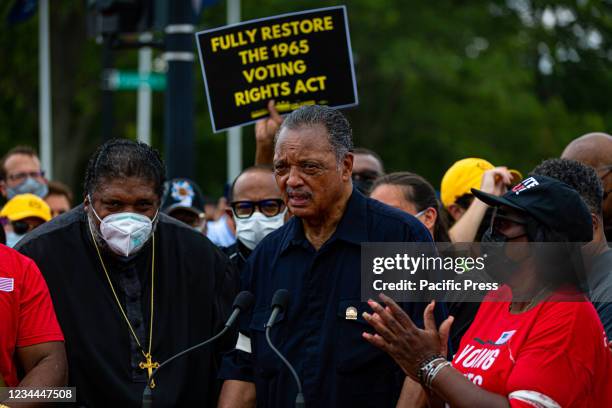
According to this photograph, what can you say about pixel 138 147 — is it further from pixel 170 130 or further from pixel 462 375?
pixel 170 130

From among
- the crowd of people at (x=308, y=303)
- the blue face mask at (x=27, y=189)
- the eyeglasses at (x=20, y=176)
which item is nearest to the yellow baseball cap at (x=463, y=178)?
the crowd of people at (x=308, y=303)

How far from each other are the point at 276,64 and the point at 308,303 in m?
2.74

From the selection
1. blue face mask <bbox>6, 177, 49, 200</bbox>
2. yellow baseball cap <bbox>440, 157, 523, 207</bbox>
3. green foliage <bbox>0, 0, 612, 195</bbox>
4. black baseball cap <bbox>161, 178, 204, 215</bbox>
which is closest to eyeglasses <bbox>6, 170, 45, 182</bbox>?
blue face mask <bbox>6, 177, 49, 200</bbox>

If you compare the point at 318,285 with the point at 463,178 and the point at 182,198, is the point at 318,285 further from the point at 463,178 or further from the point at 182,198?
the point at 182,198

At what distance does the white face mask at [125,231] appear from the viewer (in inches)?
211

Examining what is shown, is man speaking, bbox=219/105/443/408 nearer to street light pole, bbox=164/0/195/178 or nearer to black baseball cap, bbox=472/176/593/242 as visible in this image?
black baseball cap, bbox=472/176/593/242

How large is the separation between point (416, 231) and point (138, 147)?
1562 millimetres

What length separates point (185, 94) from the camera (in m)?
9.34

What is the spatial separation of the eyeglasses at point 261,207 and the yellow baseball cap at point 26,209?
250 cm

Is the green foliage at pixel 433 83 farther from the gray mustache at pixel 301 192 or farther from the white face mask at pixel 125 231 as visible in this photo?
the gray mustache at pixel 301 192

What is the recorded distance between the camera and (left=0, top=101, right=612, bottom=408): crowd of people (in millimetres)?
4168

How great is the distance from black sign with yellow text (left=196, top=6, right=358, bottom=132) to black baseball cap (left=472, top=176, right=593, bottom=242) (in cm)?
304

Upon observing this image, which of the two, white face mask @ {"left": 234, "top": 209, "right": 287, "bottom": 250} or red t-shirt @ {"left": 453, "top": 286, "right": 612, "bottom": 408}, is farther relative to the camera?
white face mask @ {"left": 234, "top": 209, "right": 287, "bottom": 250}

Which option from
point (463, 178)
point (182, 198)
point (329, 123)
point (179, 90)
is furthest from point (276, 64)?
point (329, 123)
